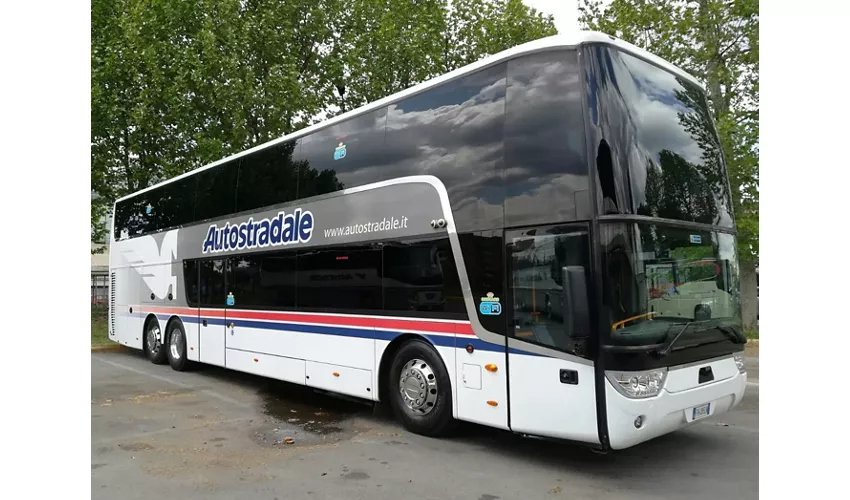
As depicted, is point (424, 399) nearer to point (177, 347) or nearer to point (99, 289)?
point (177, 347)

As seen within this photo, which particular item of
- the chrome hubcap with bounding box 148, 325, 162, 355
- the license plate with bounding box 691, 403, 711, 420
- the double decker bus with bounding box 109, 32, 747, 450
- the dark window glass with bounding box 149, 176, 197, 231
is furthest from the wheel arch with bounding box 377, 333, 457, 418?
the chrome hubcap with bounding box 148, 325, 162, 355

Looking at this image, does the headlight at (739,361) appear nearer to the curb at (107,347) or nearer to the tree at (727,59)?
the tree at (727,59)

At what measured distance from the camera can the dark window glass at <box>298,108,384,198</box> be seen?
770cm

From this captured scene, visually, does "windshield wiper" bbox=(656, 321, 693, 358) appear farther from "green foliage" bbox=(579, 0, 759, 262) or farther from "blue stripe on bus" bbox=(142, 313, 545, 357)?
"green foliage" bbox=(579, 0, 759, 262)

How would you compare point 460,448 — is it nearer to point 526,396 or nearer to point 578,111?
point 526,396

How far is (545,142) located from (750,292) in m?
10.7

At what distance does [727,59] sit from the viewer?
1434 cm

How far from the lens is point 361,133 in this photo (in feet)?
26.1

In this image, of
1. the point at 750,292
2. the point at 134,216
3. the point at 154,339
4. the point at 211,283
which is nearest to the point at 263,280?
the point at 211,283

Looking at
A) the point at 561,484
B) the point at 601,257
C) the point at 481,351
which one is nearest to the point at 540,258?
the point at 601,257

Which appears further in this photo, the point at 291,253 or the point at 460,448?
the point at 291,253

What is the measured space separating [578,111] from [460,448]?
11.8 feet

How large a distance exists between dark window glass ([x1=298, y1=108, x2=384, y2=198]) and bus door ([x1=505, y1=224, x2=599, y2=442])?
98.2 inches

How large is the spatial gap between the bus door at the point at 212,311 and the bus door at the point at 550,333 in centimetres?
642
